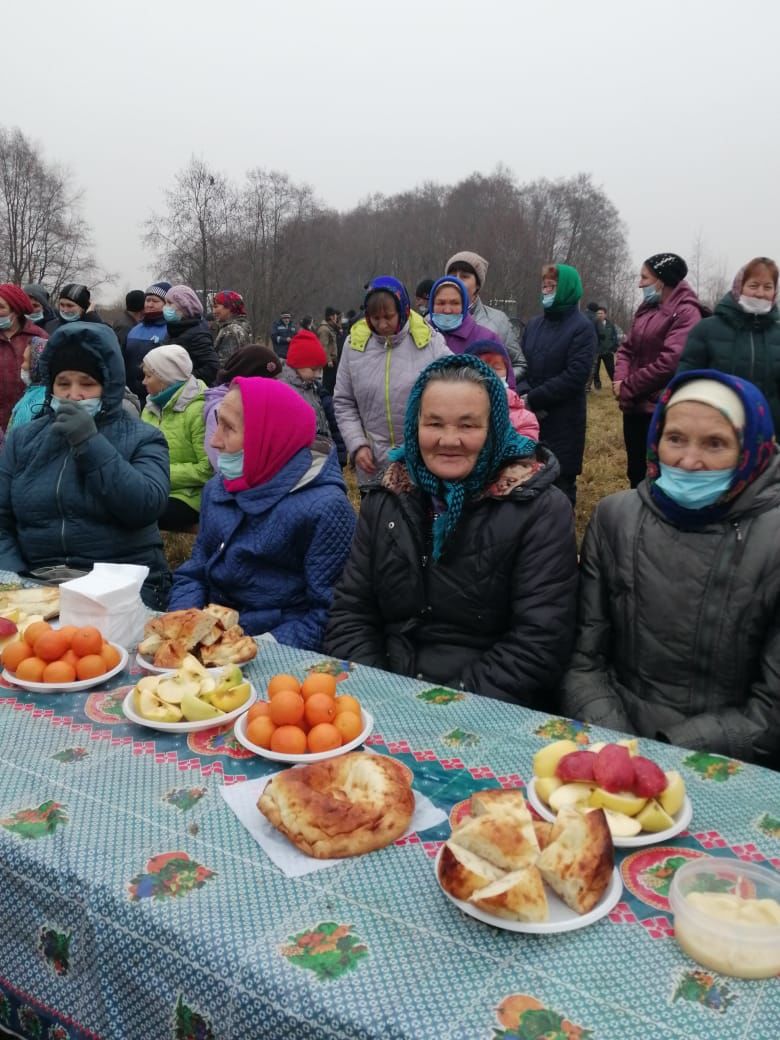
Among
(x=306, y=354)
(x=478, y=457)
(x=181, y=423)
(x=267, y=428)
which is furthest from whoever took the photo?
(x=306, y=354)

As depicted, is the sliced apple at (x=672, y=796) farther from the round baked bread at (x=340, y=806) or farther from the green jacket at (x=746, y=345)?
the green jacket at (x=746, y=345)

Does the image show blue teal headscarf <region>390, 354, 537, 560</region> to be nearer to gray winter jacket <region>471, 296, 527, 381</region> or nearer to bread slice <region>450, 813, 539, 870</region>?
bread slice <region>450, 813, 539, 870</region>

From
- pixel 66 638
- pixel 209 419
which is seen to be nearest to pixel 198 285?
pixel 209 419

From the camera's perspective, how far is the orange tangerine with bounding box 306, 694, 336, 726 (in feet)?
5.16

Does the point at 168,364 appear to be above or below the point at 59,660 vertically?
above

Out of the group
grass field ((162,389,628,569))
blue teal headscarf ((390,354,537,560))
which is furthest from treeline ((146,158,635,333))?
blue teal headscarf ((390,354,537,560))

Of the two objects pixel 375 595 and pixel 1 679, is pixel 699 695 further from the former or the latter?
pixel 1 679

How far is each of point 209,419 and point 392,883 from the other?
3.67m

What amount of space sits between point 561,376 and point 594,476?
3.22 metres

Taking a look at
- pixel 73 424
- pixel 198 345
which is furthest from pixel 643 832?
pixel 198 345

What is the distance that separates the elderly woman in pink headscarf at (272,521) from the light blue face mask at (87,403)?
73 cm

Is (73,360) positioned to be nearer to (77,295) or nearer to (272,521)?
(272,521)

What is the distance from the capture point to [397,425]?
4695mm

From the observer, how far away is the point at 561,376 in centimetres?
549
